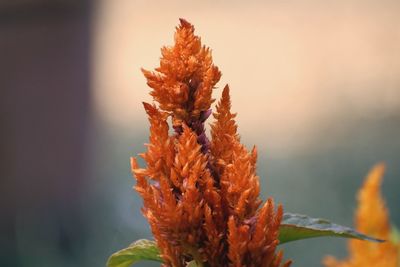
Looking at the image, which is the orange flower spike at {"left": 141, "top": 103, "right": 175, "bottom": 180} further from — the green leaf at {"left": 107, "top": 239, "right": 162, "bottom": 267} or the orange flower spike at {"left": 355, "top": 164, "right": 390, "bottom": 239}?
the orange flower spike at {"left": 355, "top": 164, "right": 390, "bottom": 239}

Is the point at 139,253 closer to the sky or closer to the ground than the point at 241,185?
closer to the ground

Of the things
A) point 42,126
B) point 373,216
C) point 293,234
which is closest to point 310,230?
point 293,234

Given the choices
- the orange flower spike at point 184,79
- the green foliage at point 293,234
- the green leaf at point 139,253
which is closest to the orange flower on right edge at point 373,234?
the green foliage at point 293,234

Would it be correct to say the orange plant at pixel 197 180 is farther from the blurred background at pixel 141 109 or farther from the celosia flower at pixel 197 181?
the blurred background at pixel 141 109

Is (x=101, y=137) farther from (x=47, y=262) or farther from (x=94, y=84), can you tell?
(x=47, y=262)

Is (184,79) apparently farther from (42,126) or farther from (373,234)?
(42,126)
